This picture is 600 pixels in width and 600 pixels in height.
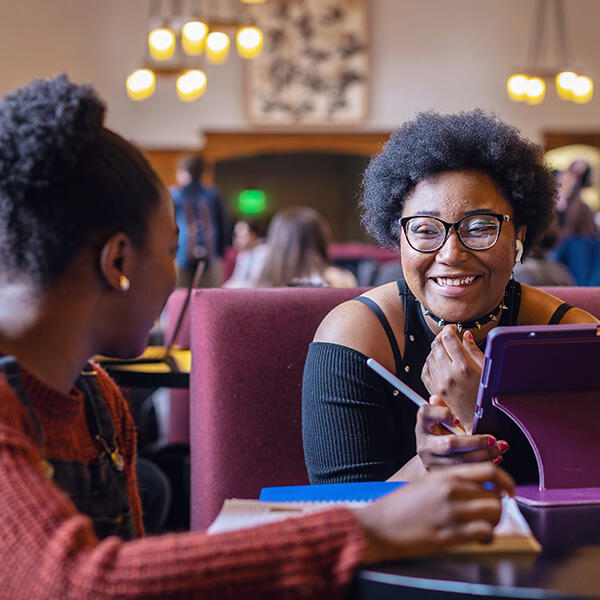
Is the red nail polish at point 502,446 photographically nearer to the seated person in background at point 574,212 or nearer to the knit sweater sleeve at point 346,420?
the knit sweater sleeve at point 346,420

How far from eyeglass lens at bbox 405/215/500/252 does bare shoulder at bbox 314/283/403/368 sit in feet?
0.45

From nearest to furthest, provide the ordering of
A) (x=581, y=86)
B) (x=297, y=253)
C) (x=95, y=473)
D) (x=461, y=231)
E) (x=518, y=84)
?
(x=95, y=473) → (x=461, y=231) → (x=297, y=253) → (x=581, y=86) → (x=518, y=84)

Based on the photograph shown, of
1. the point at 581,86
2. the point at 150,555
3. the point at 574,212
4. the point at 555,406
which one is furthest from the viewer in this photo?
the point at 581,86

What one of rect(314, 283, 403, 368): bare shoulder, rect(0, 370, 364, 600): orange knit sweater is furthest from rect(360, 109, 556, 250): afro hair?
rect(0, 370, 364, 600): orange knit sweater

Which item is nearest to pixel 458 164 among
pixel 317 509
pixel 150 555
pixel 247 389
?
pixel 247 389

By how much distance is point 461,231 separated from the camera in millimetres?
1400

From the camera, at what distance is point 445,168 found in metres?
1.46

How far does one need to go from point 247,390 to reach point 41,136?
0.92 meters

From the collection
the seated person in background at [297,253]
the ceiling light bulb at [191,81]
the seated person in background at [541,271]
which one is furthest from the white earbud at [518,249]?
the ceiling light bulb at [191,81]

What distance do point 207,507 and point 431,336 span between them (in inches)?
24.0

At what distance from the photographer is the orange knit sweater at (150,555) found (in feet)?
2.30

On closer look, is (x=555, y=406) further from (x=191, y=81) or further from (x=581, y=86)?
(x=581, y=86)

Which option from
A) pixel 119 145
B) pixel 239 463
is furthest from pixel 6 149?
pixel 239 463

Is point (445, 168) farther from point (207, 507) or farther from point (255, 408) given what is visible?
point (207, 507)
